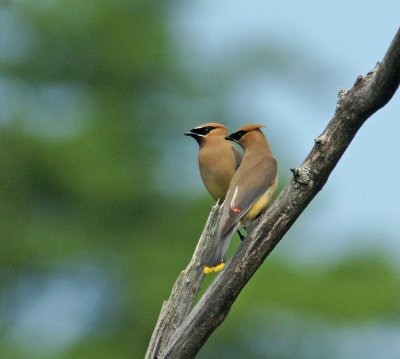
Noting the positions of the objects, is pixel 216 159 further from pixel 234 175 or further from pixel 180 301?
pixel 180 301

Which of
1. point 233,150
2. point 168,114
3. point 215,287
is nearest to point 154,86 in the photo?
point 168,114

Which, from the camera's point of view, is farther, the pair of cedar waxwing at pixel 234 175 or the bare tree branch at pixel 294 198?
the pair of cedar waxwing at pixel 234 175

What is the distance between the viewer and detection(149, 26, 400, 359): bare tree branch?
4242 millimetres

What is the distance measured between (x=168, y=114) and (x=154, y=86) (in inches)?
35.0

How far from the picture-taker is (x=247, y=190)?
5.75 metres

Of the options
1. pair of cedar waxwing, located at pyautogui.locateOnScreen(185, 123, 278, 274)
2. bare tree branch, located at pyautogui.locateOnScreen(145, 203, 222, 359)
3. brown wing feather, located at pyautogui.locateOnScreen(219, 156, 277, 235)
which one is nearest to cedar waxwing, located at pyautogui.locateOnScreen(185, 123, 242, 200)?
pair of cedar waxwing, located at pyautogui.locateOnScreen(185, 123, 278, 274)

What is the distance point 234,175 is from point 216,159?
2.34ft

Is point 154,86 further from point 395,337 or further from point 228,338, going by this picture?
point 395,337

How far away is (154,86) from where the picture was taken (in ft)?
62.8

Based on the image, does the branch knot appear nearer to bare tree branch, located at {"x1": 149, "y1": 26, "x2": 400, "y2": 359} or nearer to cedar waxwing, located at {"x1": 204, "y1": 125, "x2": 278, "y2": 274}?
bare tree branch, located at {"x1": 149, "y1": 26, "x2": 400, "y2": 359}

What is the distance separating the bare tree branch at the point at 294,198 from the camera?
4.24 m

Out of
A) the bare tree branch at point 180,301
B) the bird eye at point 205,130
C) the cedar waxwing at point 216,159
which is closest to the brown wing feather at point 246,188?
the bare tree branch at point 180,301

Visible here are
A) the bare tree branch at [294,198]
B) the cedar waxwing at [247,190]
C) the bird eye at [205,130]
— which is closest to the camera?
the bare tree branch at [294,198]

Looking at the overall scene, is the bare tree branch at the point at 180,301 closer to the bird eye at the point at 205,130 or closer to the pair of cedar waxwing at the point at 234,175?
the pair of cedar waxwing at the point at 234,175
